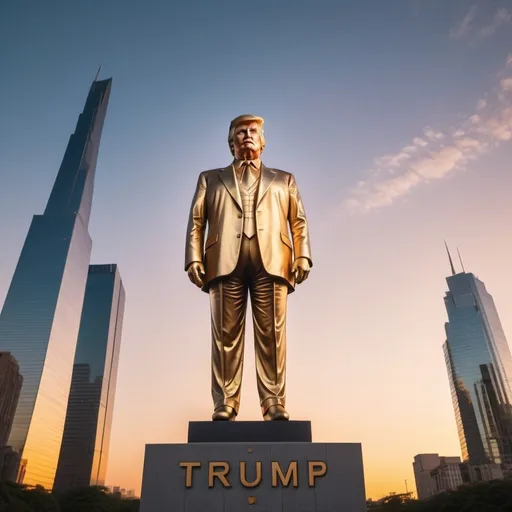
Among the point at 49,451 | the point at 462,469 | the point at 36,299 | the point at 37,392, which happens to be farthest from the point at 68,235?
the point at 462,469

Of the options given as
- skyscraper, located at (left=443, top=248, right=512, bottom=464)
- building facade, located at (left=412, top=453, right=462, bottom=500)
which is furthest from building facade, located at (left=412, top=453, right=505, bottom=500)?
skyscraper, located at (left=443, top=248, right=512, bottom=464)

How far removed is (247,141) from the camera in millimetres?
6734

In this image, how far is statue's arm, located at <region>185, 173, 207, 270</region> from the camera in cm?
636

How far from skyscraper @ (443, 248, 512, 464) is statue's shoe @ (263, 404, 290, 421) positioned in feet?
401

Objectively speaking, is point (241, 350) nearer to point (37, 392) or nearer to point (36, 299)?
point (37, 392)

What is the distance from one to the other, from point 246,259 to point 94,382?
142m

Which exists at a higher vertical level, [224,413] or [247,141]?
[247,141]

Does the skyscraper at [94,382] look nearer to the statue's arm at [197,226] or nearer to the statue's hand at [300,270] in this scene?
the statue's arm at [197,226]

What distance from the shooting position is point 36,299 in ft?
322

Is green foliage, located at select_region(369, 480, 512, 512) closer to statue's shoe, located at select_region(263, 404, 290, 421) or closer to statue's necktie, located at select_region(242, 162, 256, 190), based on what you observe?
statue's shoe, located at select_region(263, 404, 290, 421)

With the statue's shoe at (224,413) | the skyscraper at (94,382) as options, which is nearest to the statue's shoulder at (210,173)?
the statue's shoe at (224,413)

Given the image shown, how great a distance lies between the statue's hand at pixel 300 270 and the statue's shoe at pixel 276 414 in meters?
1.70

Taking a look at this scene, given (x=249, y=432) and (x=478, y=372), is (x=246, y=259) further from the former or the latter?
(x=478, y=372)

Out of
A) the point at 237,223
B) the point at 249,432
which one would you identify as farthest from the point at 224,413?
the point at 237,223
